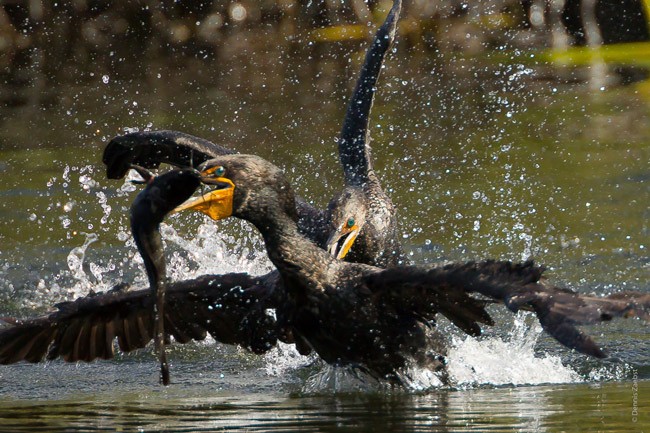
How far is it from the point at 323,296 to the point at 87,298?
1.55 meters

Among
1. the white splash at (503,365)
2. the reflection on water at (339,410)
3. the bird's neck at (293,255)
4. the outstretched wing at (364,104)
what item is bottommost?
the reflection on water at (339,410)

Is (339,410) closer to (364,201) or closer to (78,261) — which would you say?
(364,201)

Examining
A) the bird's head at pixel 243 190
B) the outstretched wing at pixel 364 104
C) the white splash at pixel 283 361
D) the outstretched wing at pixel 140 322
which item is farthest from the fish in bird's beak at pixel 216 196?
the outstretched wing at pixel 364 104

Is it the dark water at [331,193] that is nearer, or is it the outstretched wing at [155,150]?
the dark water at [331,193]

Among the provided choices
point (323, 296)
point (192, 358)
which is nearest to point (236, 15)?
point (192, 358)

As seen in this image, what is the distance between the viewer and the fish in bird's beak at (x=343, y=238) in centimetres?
833

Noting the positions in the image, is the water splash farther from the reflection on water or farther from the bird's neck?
the bird's neck

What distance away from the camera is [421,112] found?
49.6 feet

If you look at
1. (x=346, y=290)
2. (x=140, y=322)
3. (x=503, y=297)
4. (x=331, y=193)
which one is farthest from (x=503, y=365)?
(x=331, y=193)

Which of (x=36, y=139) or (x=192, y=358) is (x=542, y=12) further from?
(x=192, y=358)

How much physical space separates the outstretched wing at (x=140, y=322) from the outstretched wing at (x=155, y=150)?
1852mm

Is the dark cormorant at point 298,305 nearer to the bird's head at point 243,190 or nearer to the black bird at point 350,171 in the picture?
the bird's head at point 243,190

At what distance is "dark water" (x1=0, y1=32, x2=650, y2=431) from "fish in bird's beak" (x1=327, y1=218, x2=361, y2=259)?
774mm

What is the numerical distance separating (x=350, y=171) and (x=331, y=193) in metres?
2.29
